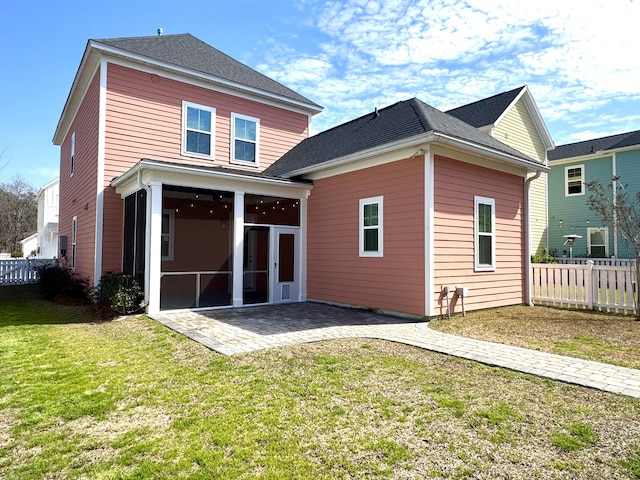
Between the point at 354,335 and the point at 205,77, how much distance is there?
952 centimetres

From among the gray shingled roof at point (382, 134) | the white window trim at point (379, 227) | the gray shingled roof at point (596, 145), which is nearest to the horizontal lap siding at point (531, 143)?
the gray shingled roof at point (596, 145)

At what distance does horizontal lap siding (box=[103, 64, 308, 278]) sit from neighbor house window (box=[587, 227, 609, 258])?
61.2 ft

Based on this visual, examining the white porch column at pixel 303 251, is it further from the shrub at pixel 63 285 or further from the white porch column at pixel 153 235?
the shrub at pixel 63 285

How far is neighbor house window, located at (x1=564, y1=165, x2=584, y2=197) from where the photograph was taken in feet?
68.0

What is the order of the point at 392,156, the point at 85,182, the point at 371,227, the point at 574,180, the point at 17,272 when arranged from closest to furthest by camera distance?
the point at 392,156
the point at 371,227
the point at 85,182
the point at 17,272
the point at 574,180

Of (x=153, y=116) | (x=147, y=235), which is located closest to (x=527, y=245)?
(x=147, y=235)

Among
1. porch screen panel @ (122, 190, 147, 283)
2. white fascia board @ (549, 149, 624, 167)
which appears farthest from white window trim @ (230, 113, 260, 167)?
white fascia board @ (549, 149, 624, 167)

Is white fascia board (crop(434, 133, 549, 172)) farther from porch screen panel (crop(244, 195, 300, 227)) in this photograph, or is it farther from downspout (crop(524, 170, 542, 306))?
porch screen panel (crop(244, 195, 300, 227))

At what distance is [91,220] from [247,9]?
7.26m

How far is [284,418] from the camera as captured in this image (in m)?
3.36

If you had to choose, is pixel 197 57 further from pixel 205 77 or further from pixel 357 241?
pixel 357 241

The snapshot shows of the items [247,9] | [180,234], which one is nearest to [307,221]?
[180,234]

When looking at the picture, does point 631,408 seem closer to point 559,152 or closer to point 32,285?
point 32,285

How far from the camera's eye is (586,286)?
9539 mm
